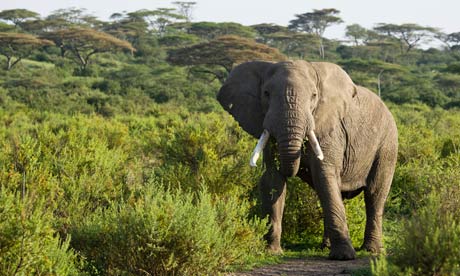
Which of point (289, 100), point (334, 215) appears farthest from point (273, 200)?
point (289, 100)

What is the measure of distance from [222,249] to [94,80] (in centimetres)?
3517

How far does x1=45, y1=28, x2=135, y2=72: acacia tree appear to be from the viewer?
43625 millimetres

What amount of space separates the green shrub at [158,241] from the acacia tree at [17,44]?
124ft

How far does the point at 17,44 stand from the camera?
42125 mm

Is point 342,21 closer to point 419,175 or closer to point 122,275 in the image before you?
point 419,175

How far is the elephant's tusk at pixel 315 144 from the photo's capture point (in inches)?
252

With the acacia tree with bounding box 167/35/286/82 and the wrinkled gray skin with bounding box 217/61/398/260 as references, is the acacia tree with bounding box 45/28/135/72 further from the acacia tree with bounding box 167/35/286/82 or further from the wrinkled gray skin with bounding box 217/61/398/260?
the wrinkled gray skin with bounding box 217/61/398/260

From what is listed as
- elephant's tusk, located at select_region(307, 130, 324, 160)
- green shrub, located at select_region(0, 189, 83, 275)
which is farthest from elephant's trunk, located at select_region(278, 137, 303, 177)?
green shrub, located at select_region(0, 189, 83, 275)

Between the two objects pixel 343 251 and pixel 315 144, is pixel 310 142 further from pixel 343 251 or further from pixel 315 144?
pixel 343 251

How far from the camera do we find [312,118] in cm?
637

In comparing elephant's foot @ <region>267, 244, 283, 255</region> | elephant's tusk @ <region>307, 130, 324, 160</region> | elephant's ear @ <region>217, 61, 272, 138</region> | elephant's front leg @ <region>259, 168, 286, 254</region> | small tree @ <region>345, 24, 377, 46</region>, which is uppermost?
elephant's ear @ <region>217, 61, 272, 138</region>

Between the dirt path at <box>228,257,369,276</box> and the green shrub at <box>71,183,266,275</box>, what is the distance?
3.27 ft

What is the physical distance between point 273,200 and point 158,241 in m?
2.20

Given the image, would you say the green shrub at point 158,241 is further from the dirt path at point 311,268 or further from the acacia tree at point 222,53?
the acacia tree at point 222,53
